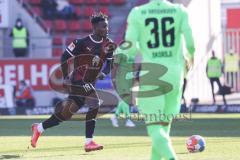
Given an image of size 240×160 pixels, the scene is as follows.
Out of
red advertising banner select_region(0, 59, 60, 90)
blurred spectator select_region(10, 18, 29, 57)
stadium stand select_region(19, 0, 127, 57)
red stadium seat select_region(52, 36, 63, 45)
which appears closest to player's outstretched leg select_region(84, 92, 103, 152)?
red advertising banner select_region(0, 59, 60, 90)

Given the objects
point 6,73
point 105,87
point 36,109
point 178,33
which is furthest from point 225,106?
point 178,33

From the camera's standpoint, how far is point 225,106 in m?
24.8

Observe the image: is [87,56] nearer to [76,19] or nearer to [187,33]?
[187,33]

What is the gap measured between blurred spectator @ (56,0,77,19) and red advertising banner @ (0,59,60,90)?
4.52 meters

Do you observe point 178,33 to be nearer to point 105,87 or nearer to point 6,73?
point 105,87

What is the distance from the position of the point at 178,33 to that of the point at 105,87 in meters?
16.2

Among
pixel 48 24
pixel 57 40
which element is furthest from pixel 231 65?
pixel 48 24

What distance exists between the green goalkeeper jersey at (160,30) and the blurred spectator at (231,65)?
22435 millimetres

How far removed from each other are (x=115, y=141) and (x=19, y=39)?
1472 centimetres

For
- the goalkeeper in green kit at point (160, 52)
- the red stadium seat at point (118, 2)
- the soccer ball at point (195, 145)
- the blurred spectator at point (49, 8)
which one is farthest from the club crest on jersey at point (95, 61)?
the red stadium seat at point (118, 2)

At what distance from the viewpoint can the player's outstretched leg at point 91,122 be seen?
40.2 ft

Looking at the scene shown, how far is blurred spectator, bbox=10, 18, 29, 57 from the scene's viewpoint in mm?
28203

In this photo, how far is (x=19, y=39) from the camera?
28250 millimetres

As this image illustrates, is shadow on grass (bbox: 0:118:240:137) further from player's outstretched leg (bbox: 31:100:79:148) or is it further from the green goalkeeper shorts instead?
the green goalkeeper shorts
